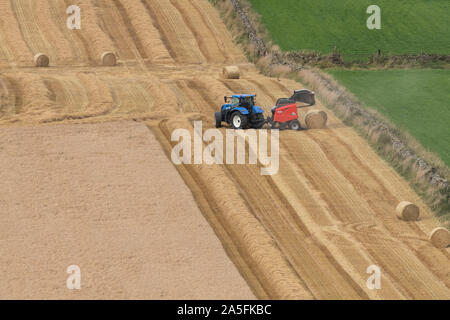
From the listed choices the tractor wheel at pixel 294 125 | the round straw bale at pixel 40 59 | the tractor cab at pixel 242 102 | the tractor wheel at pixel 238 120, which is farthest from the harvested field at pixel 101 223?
the round straw bale at pixel 40 59

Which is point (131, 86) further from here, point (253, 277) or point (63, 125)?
point (253, 277)

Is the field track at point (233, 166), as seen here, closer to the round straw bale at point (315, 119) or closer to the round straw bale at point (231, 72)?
the round straw bale at point (231, 72)

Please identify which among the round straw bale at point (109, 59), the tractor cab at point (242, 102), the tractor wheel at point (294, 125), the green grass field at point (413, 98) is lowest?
the green grass field at point (413, 98)

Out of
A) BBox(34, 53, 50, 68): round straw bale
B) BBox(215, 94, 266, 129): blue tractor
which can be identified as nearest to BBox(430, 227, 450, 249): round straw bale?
BBox(215, 94, 266, 129): blue tractor

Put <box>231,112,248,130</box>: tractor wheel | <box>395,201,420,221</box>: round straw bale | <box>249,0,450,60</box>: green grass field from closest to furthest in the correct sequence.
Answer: <box>395,201,420,221</box>: round straw bale → <box>231,112,248,130</box>: tractor wheel → <box>249,0,450,60</box>: green grass field

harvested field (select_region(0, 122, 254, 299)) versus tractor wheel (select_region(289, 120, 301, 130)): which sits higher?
harvested field (select_region(0, 122, 254, 299))

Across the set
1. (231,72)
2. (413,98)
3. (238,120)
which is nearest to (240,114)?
(238,120)

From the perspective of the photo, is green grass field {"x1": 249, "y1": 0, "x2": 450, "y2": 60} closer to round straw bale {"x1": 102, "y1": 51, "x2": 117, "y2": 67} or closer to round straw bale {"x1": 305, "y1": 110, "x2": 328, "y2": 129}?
round straw bale {"x1": 102, "y1": 51, "x2": 117, "y2": 67}

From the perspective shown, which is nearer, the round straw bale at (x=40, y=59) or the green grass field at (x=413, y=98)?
the green grass field at (x=413, y=98)
